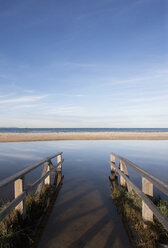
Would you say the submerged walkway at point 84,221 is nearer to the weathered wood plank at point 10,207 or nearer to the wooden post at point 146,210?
the wooden post at point 146,210

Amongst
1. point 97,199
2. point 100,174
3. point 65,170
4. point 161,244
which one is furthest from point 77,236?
point 65,170

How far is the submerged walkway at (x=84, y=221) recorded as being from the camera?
12.6 ft

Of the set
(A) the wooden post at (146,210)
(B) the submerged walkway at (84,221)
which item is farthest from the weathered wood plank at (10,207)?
(A) the wooden post at (146,210)

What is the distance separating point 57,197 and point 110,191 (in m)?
2.16

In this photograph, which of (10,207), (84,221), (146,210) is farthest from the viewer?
(84,221)

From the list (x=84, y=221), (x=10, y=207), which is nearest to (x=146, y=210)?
(x=84, y=221)

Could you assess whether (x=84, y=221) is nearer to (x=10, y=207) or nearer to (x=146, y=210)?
(x=146, y=210)

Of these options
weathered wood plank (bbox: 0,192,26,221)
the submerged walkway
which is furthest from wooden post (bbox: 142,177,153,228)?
weathered wood plank (bbox: 0,192,26,221)

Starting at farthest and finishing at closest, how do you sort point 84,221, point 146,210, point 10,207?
point 84,221 < point 146,210 < point 10,207

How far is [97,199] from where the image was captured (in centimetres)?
625

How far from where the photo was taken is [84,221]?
469cm

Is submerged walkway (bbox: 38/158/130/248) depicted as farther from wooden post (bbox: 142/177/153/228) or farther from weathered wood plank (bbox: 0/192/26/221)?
weathered wood plank (bbox: 0/192/26/221)

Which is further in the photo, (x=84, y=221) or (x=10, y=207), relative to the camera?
(x=84, y=221)

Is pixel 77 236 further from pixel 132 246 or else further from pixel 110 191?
pixel 110 191
